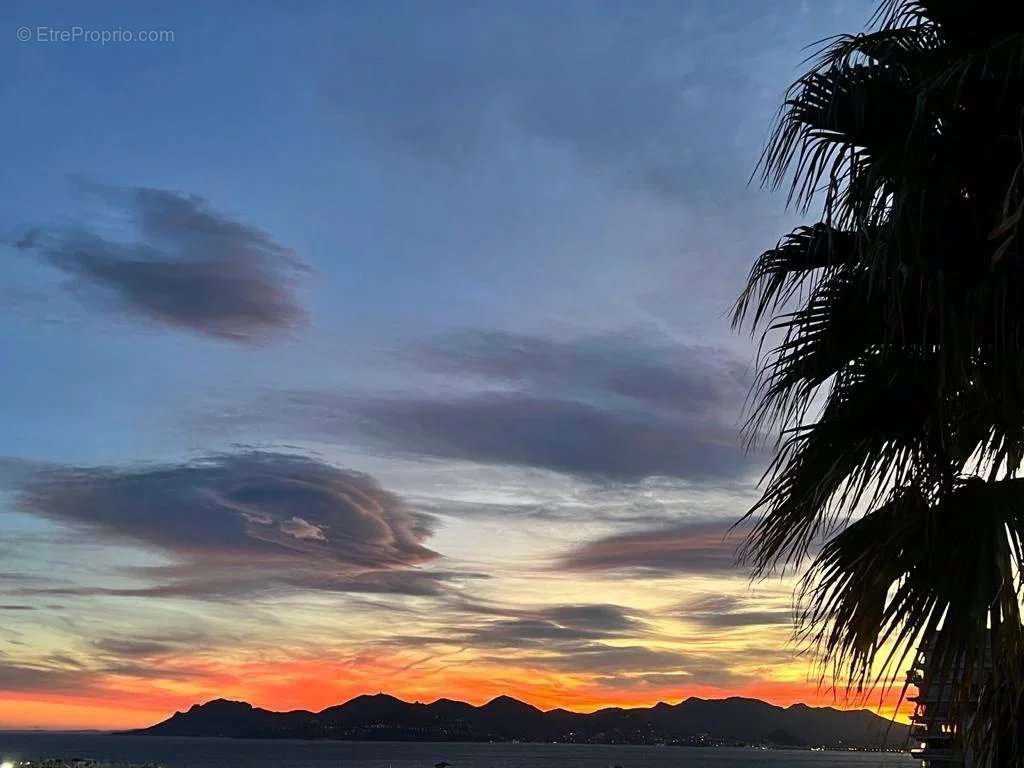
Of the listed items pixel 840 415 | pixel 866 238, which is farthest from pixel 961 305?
pixel 840 415

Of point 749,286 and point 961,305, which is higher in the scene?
point 749,286

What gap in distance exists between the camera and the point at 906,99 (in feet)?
16.0

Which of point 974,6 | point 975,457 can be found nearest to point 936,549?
point 975,457

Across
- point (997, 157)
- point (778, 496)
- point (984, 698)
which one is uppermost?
point (997, 157)

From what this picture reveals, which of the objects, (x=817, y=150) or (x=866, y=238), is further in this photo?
(x=817, y=150)

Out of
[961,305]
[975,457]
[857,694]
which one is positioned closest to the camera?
[961,305]

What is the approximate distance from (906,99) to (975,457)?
1.88 metres

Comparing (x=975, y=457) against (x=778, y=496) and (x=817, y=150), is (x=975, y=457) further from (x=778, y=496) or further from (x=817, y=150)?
(x=817, y=150)

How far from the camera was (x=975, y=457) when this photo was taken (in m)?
5.49

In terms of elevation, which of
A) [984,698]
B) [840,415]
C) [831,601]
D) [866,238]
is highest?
[866,238]

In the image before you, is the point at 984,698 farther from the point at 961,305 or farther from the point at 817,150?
the point at 817,150

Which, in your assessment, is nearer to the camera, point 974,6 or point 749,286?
point 974,6

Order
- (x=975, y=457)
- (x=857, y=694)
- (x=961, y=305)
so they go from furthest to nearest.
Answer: (x=975, y=457) → (x=857, y=694) → (x=961, y=305)

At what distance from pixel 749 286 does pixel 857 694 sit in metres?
2.10
